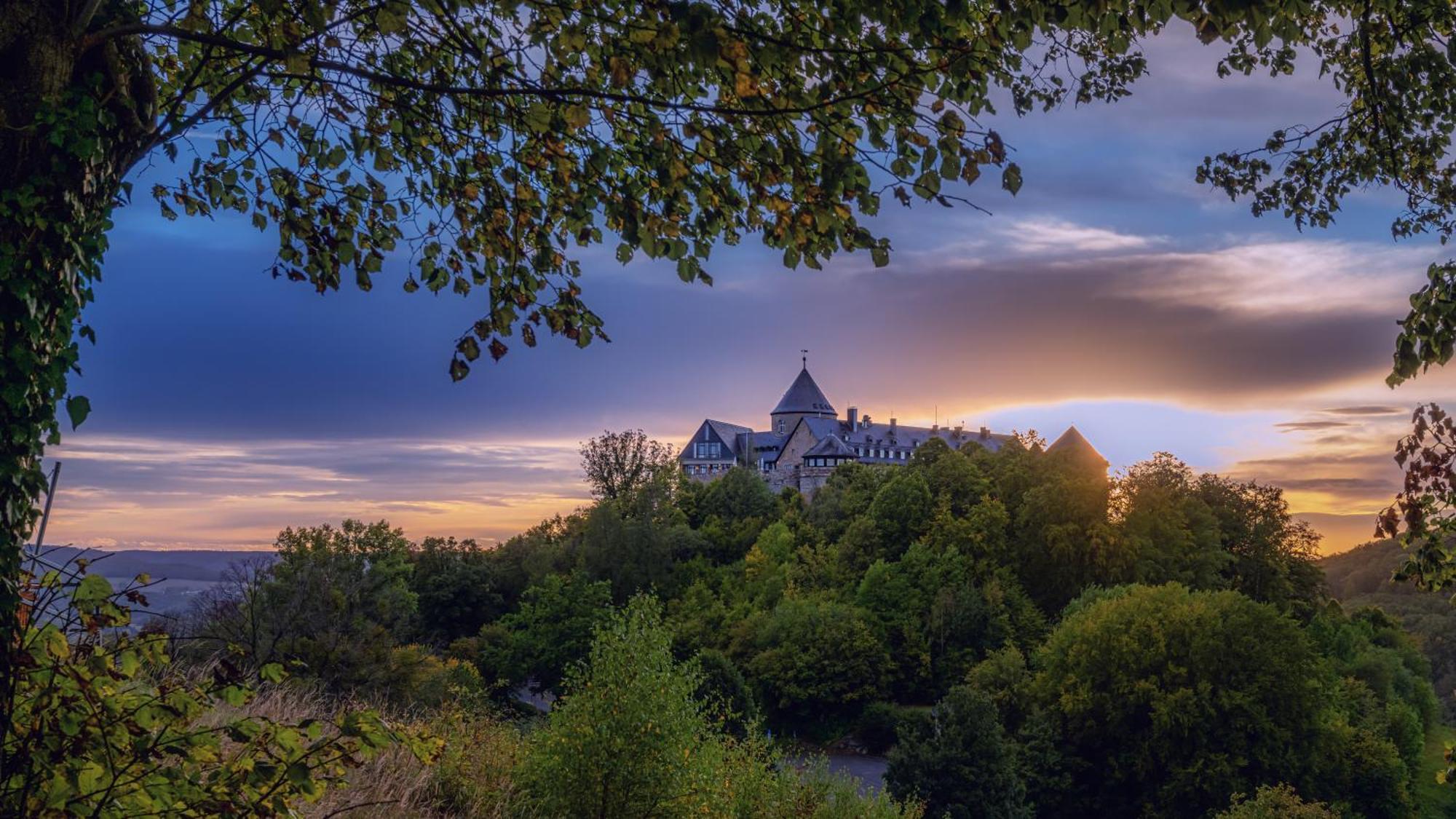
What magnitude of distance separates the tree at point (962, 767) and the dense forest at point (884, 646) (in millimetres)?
78

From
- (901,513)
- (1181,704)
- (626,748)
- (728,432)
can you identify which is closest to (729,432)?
(728,432)

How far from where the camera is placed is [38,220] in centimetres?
411

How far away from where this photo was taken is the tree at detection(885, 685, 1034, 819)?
26.5 m

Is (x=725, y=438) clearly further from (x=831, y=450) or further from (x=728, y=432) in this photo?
(x=831, y=450)

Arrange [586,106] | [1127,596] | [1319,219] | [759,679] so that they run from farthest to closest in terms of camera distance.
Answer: [759,679] < [1127,596] < [1319,219] < [586,106]

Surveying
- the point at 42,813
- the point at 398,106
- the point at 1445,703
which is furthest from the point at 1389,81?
the point at 1445,703

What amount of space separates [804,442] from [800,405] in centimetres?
485

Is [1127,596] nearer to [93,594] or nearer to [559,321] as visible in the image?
[559,321]

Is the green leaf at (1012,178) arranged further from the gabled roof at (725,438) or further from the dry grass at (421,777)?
the gabled roof at (725,438)

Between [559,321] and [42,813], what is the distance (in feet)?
11.1

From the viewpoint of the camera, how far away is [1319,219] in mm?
8859

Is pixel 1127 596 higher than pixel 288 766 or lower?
lower

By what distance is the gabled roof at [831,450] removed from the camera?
7369cm

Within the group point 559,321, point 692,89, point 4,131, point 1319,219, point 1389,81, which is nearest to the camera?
point 4,131
